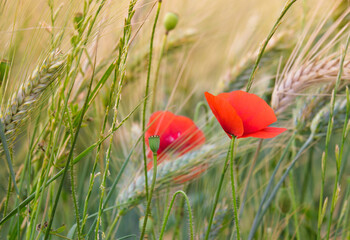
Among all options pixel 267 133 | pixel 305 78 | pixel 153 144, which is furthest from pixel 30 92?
pixel 305 78

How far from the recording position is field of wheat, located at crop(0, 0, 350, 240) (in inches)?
18.1

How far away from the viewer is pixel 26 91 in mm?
489

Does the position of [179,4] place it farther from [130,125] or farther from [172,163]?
[172,163]

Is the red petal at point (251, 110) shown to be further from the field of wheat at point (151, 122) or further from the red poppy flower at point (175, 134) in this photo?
the red poppy flower at point (175, 134)

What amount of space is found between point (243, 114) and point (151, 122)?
139 millimetres

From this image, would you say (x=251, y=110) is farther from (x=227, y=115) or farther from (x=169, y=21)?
(x=169, y=21)

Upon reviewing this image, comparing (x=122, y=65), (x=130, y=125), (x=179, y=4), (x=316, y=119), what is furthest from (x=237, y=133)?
(x=179, y=4)

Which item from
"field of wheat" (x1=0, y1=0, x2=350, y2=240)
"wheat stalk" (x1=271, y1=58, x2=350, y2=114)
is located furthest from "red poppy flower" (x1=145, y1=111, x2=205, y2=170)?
"wheat stalk" (x1=271, y1=58, x2=350, y2=114)

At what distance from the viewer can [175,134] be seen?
711 mm

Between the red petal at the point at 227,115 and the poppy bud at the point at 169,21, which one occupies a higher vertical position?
the poppy bud at the point at 169,21

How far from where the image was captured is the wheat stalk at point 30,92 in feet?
1.58

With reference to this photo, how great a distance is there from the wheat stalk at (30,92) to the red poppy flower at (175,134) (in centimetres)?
21

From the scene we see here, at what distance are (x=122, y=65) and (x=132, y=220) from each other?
56 cm

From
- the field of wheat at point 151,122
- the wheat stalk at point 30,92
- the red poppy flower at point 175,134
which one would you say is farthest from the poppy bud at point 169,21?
the wheat stalk at point 30,92
